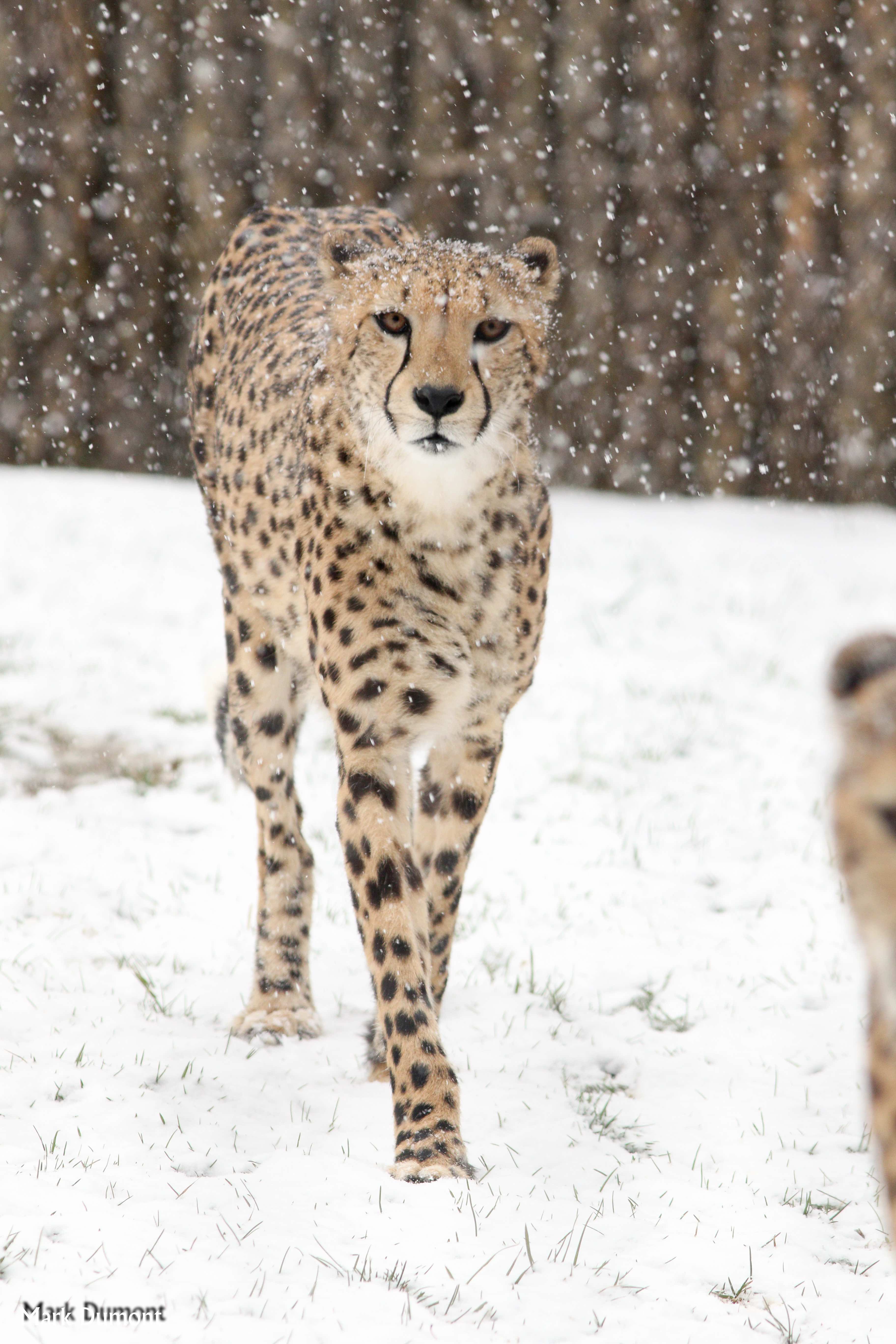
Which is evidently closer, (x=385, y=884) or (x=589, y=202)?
(x=385, y=884)

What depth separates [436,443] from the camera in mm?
2758

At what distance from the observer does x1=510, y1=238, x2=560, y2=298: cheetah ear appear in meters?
3.17

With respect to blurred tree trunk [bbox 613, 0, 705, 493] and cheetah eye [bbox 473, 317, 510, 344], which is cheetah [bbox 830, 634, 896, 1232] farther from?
blurred tree trunk [bbox 613, 0, 705, 493]

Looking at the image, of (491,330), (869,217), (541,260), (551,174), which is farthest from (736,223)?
(491,330)

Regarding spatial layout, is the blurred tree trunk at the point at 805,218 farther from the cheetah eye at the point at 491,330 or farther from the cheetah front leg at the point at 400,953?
the cheetah front leg at the point at 400,953

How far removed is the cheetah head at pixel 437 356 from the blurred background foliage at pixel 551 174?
4.96 metres

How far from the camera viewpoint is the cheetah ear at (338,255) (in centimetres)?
313

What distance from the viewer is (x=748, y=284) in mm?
7801

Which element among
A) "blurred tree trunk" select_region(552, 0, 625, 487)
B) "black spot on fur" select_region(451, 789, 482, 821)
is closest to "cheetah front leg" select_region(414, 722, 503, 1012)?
"black spot on fur" select_region(451, 789, 482, 821)

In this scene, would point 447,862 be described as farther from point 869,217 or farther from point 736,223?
point 869,217

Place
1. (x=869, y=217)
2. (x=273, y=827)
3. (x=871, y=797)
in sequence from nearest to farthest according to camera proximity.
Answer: (x=871, y=797)
(x=273, y=827)
(x=869, y=217)

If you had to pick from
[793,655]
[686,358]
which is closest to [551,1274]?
[793,655]

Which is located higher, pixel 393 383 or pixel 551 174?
pixel 551 174

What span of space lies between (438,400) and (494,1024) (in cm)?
154
